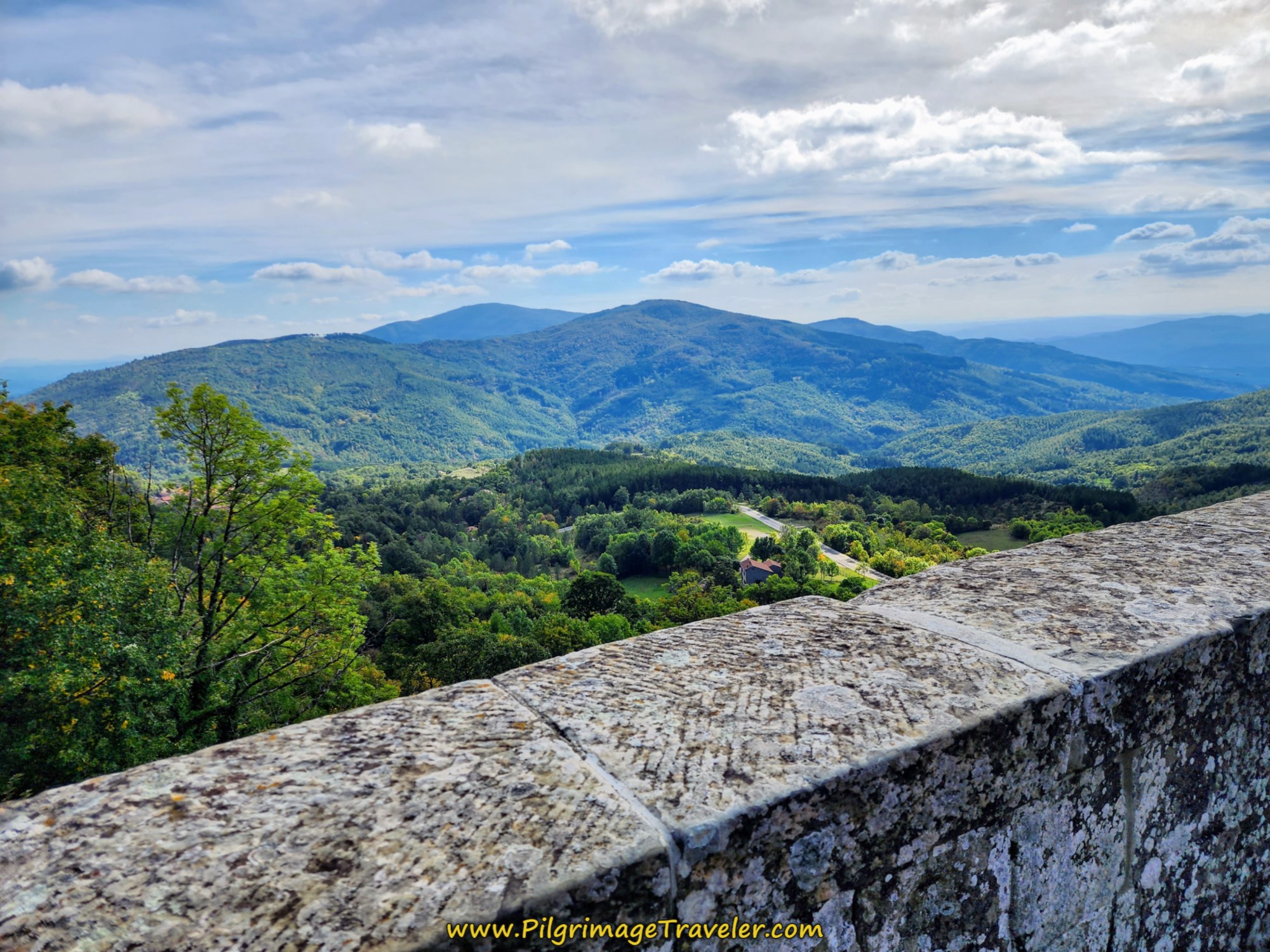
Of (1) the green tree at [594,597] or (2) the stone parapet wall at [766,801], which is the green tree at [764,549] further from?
(2) the stone parapet wall at [766,801]

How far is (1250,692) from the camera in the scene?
236 cm

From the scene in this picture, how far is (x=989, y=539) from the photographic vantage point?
94.2 meters

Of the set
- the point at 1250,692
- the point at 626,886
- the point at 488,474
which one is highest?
the point at 626,886

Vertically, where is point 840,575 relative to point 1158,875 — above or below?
below

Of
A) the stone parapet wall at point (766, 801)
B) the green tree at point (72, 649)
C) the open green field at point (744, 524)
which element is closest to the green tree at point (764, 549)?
Result: the open green field at point (744, 524)

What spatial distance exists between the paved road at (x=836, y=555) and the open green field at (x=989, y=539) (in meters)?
16.8

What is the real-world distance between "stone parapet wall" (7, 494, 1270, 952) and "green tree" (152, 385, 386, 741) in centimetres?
1417

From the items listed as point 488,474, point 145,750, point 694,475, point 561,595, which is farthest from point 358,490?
point 145,750

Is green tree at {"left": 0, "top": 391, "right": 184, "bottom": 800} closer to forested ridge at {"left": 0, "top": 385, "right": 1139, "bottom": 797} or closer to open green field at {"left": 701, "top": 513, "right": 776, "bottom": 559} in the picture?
forested ridge at {"left": 0, "top": 385, "right": 1139, "bottom": 797}

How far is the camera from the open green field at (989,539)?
88.8 m

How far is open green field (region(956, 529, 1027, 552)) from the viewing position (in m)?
88.8

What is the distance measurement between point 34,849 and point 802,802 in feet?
5.37

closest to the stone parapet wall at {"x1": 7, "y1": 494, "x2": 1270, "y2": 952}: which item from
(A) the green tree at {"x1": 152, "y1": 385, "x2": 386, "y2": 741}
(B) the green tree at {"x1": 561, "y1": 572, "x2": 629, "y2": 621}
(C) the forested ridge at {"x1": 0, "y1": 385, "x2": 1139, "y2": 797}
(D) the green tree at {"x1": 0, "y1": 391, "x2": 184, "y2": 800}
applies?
(C) the forested ridge at {"x1": 0, "y1": 385, "x2": 1139, "y2": 797}

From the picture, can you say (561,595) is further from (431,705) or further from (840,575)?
(431,705)
